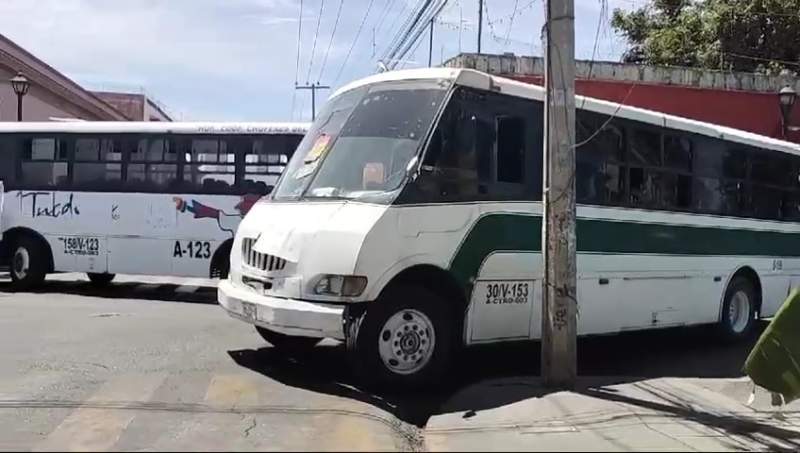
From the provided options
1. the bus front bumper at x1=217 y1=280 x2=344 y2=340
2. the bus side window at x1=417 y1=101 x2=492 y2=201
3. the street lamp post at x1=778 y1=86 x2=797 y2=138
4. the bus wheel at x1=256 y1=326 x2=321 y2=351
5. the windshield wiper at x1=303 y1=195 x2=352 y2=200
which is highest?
the street lamp post at x1=778 y1=86 x2=797 y2=138

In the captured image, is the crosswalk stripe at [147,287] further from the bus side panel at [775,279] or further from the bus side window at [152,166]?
the bus side panel at [775,279]

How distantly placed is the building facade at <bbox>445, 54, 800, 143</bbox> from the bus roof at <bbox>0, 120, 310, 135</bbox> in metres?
5.66

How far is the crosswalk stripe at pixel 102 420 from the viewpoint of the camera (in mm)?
5680

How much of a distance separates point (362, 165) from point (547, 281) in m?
1.97

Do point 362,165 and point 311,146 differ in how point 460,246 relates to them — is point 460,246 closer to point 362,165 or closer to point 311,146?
point 362,165

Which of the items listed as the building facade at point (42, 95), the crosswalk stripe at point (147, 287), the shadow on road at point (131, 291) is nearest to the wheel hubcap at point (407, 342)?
the shadow on road at point (131, 291)

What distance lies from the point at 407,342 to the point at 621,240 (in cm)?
335

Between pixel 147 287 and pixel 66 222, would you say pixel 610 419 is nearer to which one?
pixel 66 222

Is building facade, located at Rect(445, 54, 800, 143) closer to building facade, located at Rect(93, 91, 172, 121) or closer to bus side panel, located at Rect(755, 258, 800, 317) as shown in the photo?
bus side panel, located at Rect(755, 258, 800, 317)

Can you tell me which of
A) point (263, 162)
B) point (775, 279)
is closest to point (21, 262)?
point (263, 162)

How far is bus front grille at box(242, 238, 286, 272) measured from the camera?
25.4ft

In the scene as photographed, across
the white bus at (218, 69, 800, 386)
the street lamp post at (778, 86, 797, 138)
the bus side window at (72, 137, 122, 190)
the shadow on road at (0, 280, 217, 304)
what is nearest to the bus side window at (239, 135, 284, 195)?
the shadow on road at (0, 280, 217, 304)

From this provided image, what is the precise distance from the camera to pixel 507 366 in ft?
30.9

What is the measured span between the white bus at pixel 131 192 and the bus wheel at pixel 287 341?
4.95 m
